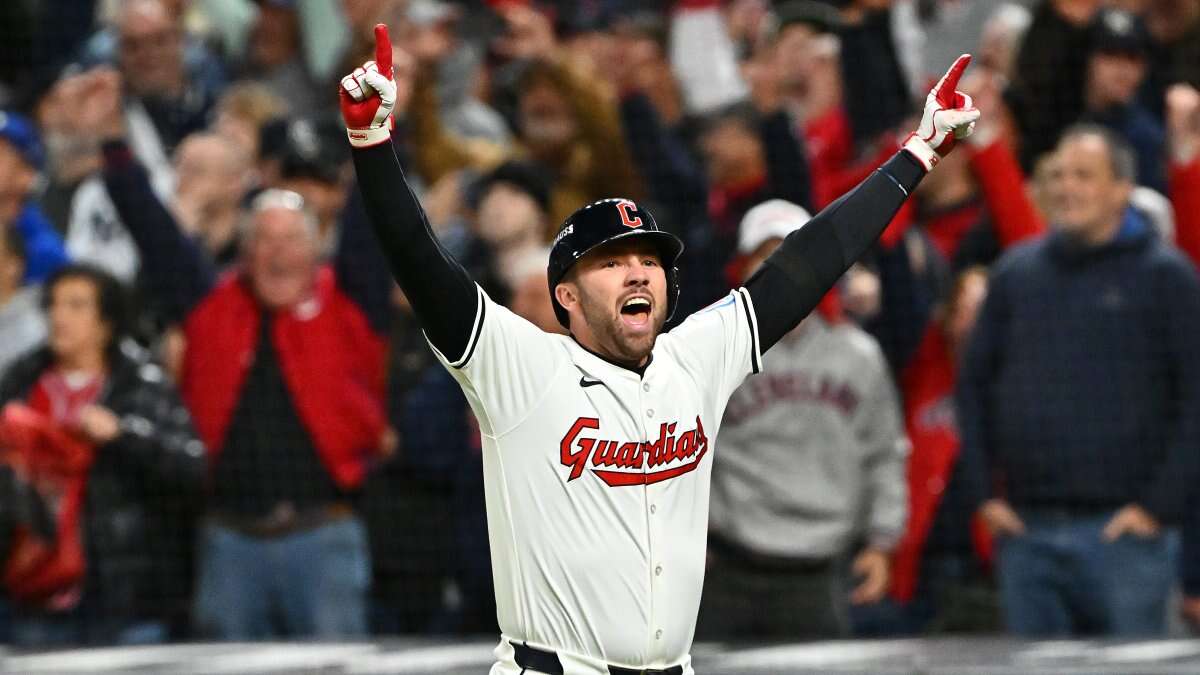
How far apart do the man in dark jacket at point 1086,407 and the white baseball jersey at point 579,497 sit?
238 cm

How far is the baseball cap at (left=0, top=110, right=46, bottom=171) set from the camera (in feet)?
21.2

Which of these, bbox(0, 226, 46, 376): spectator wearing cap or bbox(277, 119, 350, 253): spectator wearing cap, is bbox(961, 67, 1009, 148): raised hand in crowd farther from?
bbox(0, 226, 46, 376): spectator wearing cap

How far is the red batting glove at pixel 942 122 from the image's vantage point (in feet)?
11.6

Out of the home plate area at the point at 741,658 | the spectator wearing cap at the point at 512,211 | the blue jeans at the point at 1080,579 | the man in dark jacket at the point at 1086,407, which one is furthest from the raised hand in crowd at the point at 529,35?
the blue jeans at the point at 1080,579

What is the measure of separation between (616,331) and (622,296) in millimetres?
58

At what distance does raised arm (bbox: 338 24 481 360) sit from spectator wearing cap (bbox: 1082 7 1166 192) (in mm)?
3718

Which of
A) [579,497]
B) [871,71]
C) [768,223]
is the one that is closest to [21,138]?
[768,223]

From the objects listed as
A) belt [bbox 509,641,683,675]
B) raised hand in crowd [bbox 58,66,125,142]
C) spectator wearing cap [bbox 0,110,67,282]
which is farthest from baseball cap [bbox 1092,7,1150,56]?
belt [bbox 509,641,683,675]

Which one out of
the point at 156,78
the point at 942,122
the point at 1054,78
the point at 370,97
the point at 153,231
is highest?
the point at 156,78

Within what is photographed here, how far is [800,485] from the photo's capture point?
554 cm

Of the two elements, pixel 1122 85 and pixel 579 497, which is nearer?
pixel 579 497

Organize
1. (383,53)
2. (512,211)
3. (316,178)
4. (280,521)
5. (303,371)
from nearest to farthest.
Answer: (383,53)
(280,521)
(303,371)
(512,211)
(316,178)

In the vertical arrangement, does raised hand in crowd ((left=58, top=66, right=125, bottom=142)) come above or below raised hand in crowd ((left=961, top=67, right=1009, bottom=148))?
above

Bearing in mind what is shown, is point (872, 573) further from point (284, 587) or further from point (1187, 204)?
point (284, 587)
